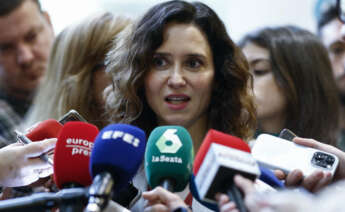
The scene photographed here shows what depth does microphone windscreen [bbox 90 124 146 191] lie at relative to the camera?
1.08 metres

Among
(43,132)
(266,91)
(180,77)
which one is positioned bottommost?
(266,91)

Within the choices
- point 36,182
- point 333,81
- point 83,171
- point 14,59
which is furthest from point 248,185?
point 14,59

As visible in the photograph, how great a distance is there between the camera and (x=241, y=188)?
970mm

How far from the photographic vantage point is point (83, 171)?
1.17 meters

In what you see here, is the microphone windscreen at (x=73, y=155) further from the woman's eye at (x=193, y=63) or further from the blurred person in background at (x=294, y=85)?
the blurred person in background at (x=294, y=85)

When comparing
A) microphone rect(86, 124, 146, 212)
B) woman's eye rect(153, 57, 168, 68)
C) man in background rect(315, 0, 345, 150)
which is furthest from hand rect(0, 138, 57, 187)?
man in background rect(315, 0, 345, 150)

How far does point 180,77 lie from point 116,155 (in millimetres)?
666

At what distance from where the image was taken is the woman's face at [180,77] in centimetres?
171

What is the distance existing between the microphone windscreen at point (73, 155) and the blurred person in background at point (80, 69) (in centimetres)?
80

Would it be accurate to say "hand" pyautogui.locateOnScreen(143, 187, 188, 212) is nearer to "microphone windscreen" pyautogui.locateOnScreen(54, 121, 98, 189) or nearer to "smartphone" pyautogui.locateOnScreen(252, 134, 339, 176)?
"microphone windscreen" pyautogui.locateOnScreen(54, 121, 98, 189)

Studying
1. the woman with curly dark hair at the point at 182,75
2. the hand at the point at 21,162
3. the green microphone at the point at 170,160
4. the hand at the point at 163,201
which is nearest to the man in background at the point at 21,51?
the woman with curly dark hair at the point at 182,75

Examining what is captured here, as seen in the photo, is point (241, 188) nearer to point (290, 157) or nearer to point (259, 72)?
point (290, 157)

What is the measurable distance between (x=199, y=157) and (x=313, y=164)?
17.4 inches

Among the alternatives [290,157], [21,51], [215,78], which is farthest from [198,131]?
[21,51]
